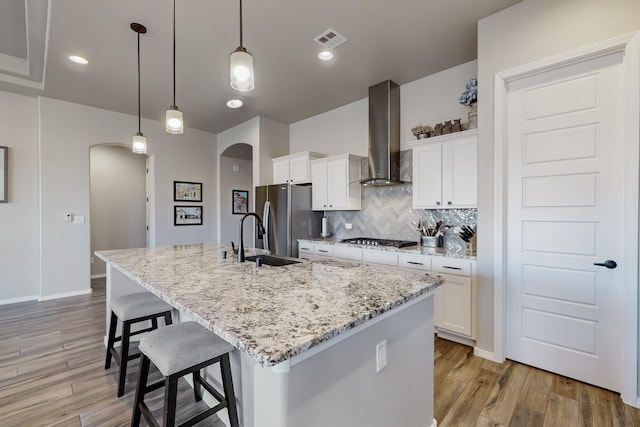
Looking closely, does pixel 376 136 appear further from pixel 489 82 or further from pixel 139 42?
pixel 139 42

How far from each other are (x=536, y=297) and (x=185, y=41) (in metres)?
3.87

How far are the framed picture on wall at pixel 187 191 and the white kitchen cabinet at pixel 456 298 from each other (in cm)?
459

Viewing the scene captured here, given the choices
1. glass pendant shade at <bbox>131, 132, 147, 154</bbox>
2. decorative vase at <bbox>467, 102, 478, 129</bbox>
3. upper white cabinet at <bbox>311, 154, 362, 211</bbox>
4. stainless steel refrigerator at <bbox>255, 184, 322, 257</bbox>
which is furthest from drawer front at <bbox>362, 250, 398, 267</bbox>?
glass pendant shade at <bbox>131, 132, 147, 154</bbox>

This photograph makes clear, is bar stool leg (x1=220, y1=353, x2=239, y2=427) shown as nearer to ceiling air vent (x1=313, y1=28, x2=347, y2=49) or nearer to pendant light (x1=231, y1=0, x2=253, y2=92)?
pendant light (x1=231, y1=0, x2=253, y2=92)

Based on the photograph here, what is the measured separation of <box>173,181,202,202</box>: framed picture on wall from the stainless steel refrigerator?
5.85 feet

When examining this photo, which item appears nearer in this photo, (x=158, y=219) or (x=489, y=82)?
(x=489, y=82)

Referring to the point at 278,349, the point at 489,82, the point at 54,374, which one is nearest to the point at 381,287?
the point at 278,349

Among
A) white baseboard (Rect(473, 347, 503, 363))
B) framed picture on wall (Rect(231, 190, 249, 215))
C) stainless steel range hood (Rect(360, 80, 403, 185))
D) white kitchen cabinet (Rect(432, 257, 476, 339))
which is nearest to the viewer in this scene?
white baseboard (Rect(473, 347, 503, 363))

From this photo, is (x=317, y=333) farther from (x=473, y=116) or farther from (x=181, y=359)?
(x=473, y=116)

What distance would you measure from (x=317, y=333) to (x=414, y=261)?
2.42m

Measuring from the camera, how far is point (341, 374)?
108cm

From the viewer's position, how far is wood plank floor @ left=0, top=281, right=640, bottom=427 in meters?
1.82

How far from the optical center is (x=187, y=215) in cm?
562

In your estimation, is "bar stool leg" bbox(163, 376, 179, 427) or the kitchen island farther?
"bar stool leg" bbox(163, 376, 179, 427)
